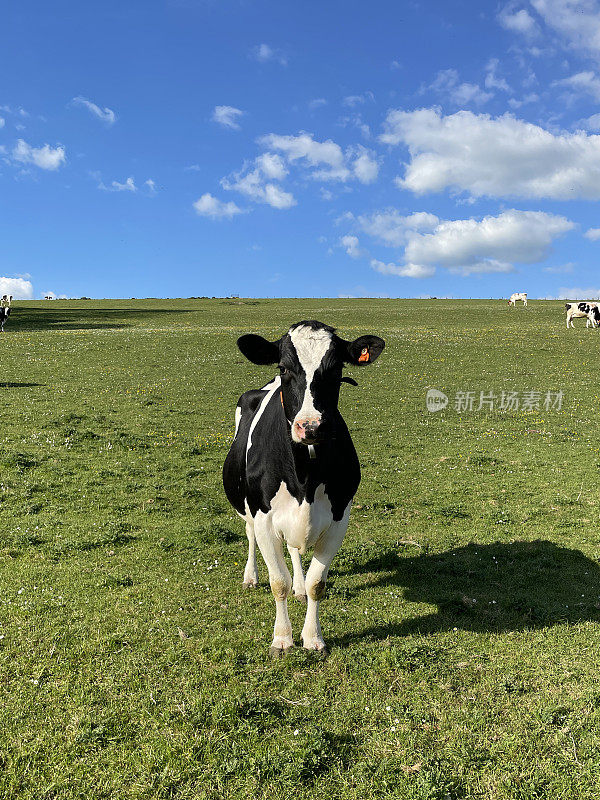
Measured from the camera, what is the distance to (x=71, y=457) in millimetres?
14633

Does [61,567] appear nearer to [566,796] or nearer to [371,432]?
[566,796]

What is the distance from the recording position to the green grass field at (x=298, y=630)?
4672 mm

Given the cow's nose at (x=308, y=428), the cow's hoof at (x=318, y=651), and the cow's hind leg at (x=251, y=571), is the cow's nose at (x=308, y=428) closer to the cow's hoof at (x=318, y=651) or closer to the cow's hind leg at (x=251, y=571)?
the cow's hoof at (x=318, y=651)

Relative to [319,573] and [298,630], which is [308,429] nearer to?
[319,573]

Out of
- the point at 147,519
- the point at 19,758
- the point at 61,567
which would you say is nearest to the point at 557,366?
the point at 147,519

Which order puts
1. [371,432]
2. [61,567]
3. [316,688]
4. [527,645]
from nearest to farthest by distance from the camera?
[316,688]
[527,645]
[61,567]
[371,432]

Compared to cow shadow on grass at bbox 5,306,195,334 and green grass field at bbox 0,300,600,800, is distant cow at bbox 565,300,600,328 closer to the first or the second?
green grass field at bbox 0,300,600,800

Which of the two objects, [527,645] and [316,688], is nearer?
[316,688]

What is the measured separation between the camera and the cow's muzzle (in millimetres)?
5098

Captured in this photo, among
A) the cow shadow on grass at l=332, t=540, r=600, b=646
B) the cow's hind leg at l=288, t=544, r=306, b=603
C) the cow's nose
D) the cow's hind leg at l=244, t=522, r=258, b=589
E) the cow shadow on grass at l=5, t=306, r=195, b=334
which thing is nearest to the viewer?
the cow's nose

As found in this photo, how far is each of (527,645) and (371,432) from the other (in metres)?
12.2
